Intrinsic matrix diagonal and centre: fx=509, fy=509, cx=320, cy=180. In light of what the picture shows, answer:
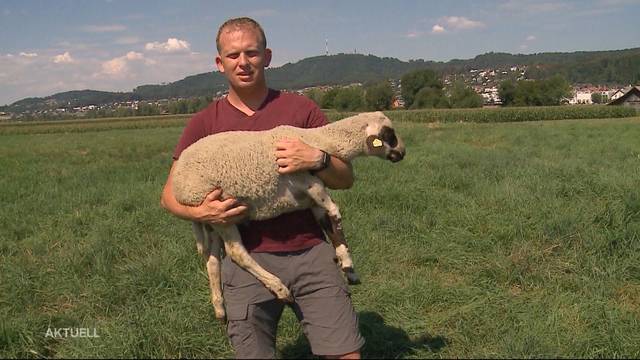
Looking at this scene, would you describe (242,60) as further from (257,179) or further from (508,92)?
(508,92)

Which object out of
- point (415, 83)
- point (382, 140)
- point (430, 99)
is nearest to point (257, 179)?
point (382, 140)

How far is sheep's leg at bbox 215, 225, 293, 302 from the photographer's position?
2.58 m

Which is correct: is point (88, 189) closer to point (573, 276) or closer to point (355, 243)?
point (355, 243)

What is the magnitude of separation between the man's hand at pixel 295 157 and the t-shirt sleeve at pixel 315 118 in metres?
0.33

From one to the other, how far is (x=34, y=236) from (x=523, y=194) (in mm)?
6674

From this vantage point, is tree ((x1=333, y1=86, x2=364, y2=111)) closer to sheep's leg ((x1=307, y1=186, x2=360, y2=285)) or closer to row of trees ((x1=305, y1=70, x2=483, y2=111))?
row of trees ((x1=305, y1=70, x2=483, y2=111))

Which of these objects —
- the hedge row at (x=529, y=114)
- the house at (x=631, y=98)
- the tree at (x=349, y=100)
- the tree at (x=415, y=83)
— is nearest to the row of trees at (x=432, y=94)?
the tree at (x=415, y=83)

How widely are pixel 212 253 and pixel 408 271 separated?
2.81 m

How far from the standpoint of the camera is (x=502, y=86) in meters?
82.9

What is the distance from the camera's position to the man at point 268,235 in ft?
8.35

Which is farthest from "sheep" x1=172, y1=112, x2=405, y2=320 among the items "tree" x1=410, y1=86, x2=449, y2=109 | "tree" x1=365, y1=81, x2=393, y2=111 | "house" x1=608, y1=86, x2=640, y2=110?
"tree" x1=365, y1=81, x2=393, y2=111

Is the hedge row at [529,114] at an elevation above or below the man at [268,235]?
below

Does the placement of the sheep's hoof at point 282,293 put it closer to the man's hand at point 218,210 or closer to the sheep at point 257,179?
the sheep at point 257,179

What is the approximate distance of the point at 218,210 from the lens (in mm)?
2527
